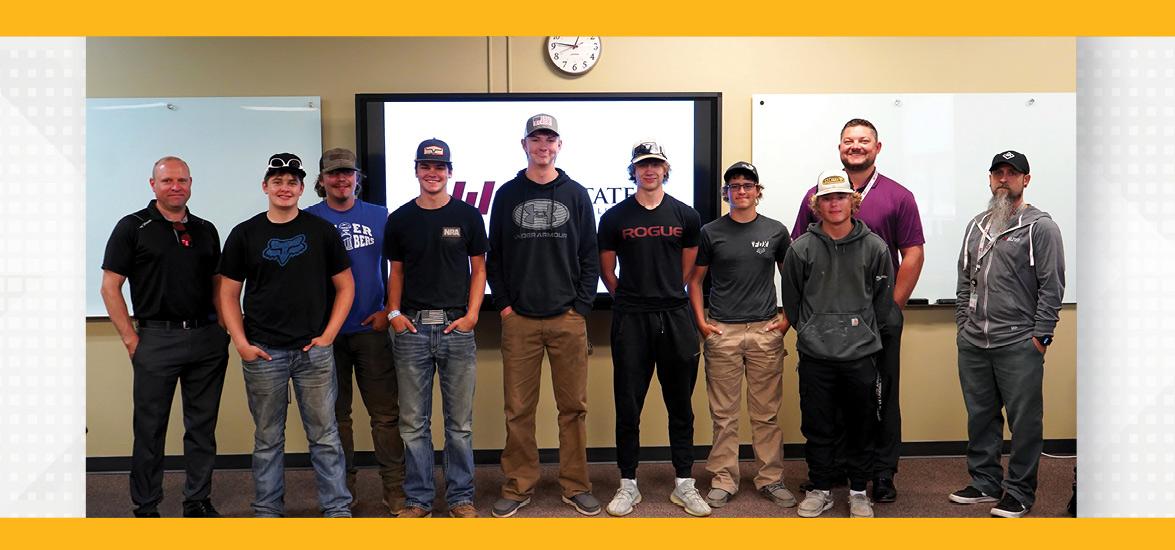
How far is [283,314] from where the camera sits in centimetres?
309

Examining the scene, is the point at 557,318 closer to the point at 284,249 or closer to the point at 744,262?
the point at 744,262

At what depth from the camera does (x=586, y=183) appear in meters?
4.18

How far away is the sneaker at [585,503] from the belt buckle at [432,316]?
102 cm

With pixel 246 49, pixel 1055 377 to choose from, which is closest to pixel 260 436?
pixel 246 49

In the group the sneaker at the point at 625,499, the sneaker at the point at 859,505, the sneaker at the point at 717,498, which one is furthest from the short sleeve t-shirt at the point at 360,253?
the sneaker at the point at 859,505

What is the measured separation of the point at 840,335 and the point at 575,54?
208cm

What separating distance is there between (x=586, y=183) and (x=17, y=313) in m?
2.74

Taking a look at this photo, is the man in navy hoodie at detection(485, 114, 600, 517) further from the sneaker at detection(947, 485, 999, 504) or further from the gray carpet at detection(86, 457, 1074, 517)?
the sneaker at detection(947, 485, 999, 504)

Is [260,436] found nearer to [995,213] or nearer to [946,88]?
[995,213]

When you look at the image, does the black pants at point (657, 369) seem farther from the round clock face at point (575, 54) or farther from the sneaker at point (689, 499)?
the round clock face at point (575, 54)

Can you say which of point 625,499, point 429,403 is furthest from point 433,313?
point 625,499

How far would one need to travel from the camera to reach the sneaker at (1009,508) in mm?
3357

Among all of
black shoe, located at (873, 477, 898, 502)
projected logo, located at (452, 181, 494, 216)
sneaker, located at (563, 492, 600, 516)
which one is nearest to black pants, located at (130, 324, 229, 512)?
projected logo, located at (452, 181, 494, 216)

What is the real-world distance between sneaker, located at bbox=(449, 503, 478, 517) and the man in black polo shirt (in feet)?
3.57
